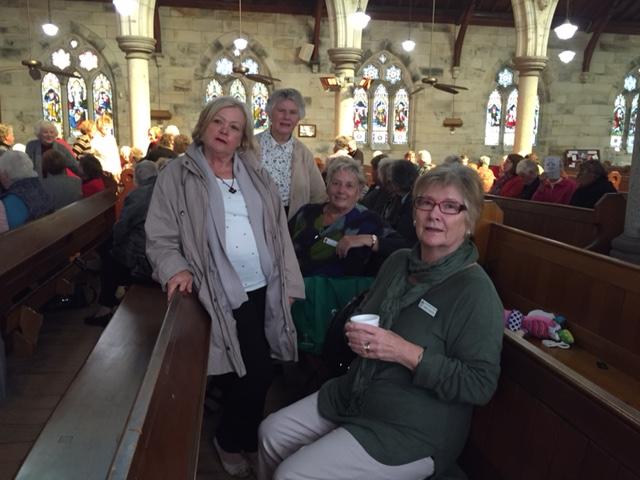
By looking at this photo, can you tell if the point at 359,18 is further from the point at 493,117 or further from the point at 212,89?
the point at 493,117

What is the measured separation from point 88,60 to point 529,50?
1084cm

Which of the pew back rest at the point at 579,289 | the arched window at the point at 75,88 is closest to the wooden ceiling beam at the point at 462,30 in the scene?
the arched window at the point at 75,88

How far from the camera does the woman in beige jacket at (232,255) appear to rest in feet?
7.18

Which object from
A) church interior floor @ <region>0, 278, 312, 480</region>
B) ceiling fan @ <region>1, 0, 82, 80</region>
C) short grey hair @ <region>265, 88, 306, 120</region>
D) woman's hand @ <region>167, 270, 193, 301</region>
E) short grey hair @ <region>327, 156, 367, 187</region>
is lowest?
church interior floor @ <region>0, 278, 312, 480</region>

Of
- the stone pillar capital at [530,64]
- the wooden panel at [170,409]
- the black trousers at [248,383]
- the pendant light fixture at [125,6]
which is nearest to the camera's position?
the wooden panel at [170,409]

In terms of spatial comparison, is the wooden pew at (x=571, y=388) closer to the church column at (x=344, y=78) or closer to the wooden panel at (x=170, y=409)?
the wooden panel at (x=170, y=409)

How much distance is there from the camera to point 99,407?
1.82m

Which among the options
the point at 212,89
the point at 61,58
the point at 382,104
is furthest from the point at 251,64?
the point at 61,58

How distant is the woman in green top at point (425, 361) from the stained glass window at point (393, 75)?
14445 millimetres

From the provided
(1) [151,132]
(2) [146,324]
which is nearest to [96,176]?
(1) [151,132]

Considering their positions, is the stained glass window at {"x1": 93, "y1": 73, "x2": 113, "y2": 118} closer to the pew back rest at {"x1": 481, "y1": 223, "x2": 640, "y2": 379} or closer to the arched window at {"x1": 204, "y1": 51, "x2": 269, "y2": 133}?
the arched window at {"x1": 204, "y1": 51, "x2": 269, "y2": 133}

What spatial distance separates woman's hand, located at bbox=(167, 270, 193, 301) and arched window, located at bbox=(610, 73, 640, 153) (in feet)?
57.2

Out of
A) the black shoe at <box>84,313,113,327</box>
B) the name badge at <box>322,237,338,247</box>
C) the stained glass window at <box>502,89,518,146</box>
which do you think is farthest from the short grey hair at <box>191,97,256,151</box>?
the stained glass window at <box>502,89,518,146</box>

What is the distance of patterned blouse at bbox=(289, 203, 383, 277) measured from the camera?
2.93 m
